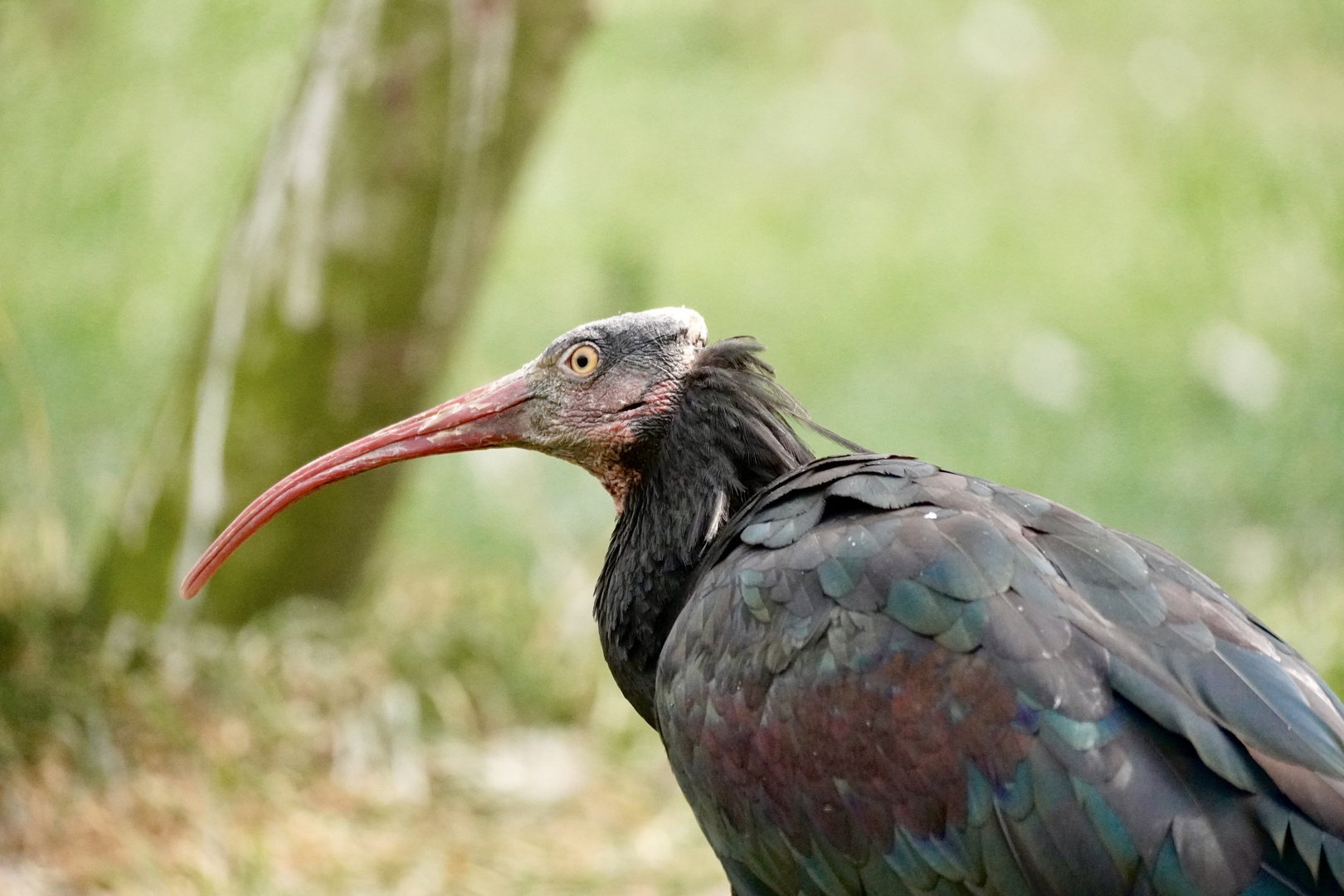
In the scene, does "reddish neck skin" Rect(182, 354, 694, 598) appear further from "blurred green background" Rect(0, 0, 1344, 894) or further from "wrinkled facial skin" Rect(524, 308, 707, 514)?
"blurred green background" Rect(0, 0, 1344, 894)

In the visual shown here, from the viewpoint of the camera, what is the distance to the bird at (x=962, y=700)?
242cm

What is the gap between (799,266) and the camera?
9.09 m

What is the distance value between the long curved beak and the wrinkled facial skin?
0.16ft

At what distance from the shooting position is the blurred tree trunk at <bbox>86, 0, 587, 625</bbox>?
17.4 feet

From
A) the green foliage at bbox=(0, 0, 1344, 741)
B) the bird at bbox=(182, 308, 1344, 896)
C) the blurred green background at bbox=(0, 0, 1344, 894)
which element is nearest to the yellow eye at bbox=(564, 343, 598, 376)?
the bird at bbox=(182, 308, 1344, 896)

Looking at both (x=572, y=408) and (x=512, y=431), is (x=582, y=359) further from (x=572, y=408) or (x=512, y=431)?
(x=512, y=431)

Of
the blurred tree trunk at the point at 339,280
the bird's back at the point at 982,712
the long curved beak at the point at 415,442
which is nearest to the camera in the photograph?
the bird's back at the point at 982,712

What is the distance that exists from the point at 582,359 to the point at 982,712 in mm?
1388

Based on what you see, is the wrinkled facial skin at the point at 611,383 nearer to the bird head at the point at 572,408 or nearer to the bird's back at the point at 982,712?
the bird head at the point at 572,408

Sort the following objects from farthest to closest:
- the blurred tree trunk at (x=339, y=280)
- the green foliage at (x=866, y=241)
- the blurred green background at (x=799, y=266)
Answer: the green foliage at (x=866, y=241) < the blurred green background at (x=799, y=266) < the blurred tree trunk at (x=339, y=280)

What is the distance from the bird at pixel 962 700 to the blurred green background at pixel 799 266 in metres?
2.15

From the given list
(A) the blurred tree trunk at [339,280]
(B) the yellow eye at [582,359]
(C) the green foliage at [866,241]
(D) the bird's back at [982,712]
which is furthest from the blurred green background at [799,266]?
(D) the bird's back at [982,712]

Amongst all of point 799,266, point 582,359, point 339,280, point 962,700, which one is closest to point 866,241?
point 799,266

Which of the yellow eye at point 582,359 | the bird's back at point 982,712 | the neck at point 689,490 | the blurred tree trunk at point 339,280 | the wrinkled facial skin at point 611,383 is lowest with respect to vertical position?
the bird's back at point 982,712
